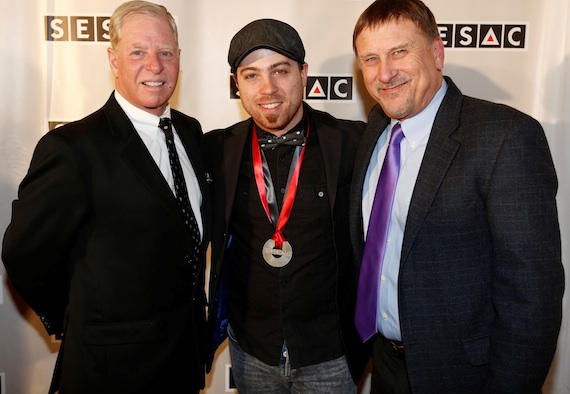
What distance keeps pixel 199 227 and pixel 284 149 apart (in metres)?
0.55

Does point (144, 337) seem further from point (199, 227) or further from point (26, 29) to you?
point (26, 29)

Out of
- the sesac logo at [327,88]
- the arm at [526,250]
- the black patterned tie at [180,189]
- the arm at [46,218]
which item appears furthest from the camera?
the sesac logo at [327,88]

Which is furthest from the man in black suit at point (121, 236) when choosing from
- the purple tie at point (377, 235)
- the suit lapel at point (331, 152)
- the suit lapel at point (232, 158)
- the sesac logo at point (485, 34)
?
the sesac logo at point (485, 34)

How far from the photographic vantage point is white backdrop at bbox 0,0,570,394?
298 cm

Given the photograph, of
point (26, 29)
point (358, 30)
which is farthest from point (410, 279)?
point (26, 29)

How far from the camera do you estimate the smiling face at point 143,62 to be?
2.15 m

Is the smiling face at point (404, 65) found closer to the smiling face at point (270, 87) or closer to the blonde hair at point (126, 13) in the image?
the smiling face at point (270, 87)

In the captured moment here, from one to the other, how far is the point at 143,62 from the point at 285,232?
994mm

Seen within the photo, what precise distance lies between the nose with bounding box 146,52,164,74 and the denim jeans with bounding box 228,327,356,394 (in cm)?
137

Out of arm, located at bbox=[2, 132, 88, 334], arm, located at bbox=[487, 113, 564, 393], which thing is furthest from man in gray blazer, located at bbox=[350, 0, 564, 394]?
arm, located at bbox=[2, 132, 88, 334]

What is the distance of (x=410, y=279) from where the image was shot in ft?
6.05

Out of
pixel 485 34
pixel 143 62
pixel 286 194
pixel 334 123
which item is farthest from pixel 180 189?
pixel 485 34

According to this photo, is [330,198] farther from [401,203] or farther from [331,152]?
[401,203]

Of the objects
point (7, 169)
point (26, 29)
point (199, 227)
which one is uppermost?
point (26, 29)
